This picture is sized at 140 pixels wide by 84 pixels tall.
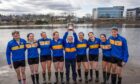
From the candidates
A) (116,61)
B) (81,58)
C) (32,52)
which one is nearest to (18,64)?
(32,52)

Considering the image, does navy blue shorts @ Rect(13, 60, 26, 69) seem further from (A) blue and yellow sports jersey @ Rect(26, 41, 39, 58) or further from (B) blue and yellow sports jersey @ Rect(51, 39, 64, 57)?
(B) blue and yellow sports jersey @ Rect(51, 39, 64, 57)

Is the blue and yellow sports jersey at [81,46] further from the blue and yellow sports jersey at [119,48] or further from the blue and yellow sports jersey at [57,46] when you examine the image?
the blue and yellow sports jersey at [119,48]

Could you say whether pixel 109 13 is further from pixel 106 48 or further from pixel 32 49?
pixel 32 49

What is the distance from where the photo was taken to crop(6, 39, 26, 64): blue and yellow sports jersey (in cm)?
848

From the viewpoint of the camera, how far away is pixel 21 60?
28.3ft

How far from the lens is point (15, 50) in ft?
28.0

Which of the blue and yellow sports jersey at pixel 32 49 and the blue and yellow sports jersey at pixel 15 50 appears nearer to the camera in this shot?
the blue and yellow sports jersey at pixel 15 50

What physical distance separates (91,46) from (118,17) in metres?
174

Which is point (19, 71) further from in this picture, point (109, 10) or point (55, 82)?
point (109, 10)

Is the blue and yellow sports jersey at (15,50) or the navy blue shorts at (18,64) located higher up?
the blue and yellow sports jersey at (15,50)

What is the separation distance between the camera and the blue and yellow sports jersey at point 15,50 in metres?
8.48

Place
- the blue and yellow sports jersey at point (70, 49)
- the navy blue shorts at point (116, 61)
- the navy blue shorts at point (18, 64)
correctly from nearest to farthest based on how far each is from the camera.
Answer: the navy blue shorts at point (116, 61), the navy blue shorts at point (18, 64), the blue and yellow sports jersey at point (70, 49)

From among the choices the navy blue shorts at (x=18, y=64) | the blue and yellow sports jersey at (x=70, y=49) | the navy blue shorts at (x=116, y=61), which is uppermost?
the blue and yellow sports jersey at (x=70, y=49)

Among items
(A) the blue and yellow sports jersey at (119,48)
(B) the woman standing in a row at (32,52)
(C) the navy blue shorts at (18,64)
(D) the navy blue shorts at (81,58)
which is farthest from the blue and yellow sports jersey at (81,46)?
(C) the navy blue shorts at (18,64)
